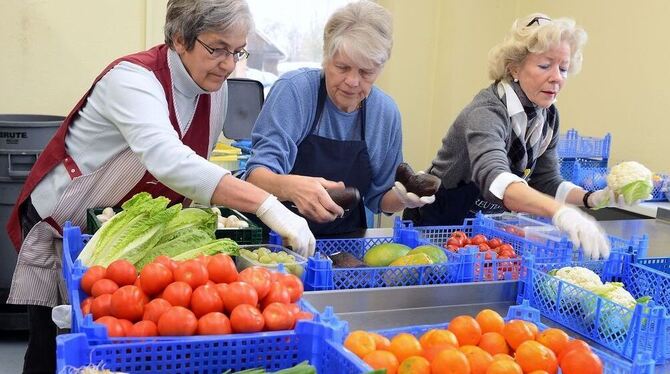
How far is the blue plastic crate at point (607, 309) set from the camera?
1660 mm

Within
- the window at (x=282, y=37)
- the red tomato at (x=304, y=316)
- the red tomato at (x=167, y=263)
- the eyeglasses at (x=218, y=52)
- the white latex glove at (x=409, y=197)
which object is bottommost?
the red tomato at (x=304, y=316)

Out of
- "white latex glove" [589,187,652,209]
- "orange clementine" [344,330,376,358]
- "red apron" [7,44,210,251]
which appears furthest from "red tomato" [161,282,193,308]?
"white latex glove" [589,187,652,209]

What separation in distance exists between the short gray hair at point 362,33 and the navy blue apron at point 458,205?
748 millimetres

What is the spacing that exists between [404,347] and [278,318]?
27cm

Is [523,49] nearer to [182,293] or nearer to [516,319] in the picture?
[516,319]

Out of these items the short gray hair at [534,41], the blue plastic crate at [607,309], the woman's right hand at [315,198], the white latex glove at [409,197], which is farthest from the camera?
the short gray hair at [534,41]

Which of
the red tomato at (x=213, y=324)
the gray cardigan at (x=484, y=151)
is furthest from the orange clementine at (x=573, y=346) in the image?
the gray cardigan at (x=484, y=151)

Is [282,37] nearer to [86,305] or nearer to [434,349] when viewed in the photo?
[86,305]

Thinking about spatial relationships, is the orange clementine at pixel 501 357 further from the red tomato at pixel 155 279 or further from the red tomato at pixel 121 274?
A: the red tomato at pixel 121 274

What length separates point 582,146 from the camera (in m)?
4.59

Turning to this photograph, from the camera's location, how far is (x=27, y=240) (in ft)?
7.84

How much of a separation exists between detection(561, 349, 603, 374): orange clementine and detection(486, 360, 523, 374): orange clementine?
0.12 meters

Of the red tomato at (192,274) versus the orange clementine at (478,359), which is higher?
the red tomato at (192,274)

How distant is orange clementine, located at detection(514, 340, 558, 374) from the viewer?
1.44m
